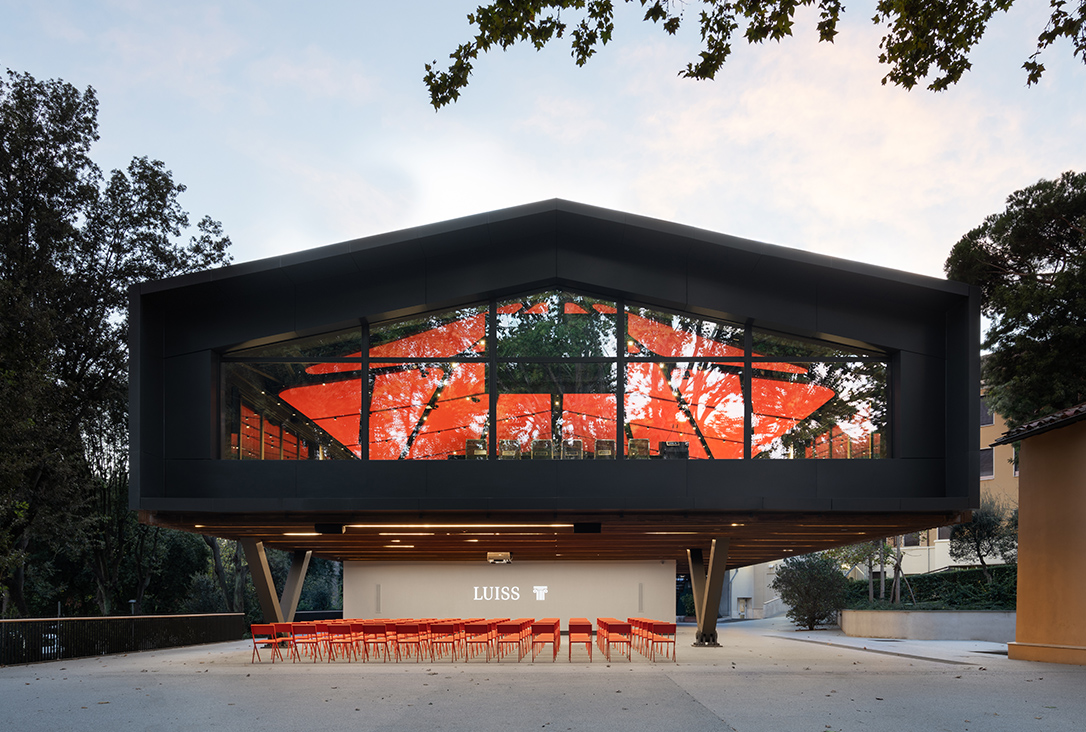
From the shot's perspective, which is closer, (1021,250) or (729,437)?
(729,437)

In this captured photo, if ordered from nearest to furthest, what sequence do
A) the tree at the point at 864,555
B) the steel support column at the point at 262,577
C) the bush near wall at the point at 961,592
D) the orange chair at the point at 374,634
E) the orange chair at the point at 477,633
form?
the orange chair at the point at 477,633 → the orange chair at the point at 374,634 → the steel support column at the point at 262,577 → the bush near wall at the point at 961,592 → the tree at the point at 864,555

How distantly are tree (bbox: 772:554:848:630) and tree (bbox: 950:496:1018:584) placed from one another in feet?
14.8

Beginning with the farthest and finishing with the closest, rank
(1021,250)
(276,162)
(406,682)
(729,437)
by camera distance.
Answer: (276,162), (1021,250), (729,437), (406,682)

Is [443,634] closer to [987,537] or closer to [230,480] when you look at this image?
[230,480]

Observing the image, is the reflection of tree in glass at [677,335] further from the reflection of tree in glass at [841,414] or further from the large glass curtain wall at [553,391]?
the reflection of tree in glass at [841,414]

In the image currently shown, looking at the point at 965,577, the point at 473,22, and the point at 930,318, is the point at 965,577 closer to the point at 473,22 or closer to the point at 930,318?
the point at 930,318

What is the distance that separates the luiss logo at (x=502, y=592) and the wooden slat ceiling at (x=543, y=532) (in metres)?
1.02

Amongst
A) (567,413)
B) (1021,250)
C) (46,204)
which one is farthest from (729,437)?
(46,204)

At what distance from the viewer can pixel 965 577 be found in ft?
104

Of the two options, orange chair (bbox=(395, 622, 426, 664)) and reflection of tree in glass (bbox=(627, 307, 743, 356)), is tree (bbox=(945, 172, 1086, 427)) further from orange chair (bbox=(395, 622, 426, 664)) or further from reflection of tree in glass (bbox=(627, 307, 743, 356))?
orange chair (bbox=(395, 622, 426, 664))

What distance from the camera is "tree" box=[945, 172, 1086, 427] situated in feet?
67.8

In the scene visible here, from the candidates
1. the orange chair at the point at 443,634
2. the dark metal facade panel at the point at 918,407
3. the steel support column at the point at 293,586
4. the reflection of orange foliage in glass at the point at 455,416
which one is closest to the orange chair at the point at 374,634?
the orange chair at the point at 443,634

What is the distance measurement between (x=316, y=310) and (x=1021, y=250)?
60.6 ft

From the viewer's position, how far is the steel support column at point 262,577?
18984mm
